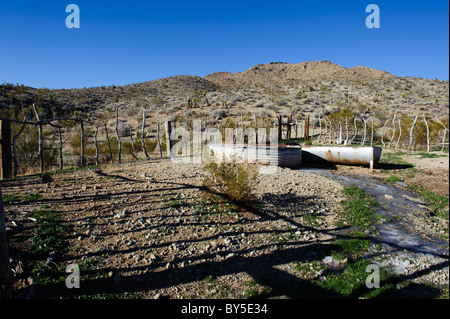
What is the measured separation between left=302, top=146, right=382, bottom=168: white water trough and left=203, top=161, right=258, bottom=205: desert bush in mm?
5185

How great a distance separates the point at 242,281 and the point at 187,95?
37.7 m

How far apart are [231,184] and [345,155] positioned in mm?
6027

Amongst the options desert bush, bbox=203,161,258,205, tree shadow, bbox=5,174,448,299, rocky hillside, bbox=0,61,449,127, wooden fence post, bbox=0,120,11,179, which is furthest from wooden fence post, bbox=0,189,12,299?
rocky hillside, bbox=0,61,449,127

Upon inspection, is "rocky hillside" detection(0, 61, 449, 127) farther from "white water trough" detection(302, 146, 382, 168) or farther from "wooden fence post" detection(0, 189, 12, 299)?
"wooden fence post" detection(0, 189, 12, 299)

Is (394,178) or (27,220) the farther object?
(394,178)

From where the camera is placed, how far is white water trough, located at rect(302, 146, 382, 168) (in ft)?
31.2

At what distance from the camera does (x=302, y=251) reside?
4023 millimetres

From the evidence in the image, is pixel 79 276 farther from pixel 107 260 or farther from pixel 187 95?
pixel 187 95

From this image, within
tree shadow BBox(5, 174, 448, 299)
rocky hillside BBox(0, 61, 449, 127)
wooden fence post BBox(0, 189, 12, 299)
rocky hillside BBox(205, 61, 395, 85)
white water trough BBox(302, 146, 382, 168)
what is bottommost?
tree shadow BBox(5, 174, 448, 299)

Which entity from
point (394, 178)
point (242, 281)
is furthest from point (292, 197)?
point (394, 178)

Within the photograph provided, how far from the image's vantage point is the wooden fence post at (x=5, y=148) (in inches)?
298

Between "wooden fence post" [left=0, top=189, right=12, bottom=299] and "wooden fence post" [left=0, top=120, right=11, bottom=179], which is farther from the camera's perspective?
"wooden fence post" [left=0, top=120, right=11, bottom=179]

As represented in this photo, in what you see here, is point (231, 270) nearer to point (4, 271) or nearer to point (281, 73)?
point (4, 271)
